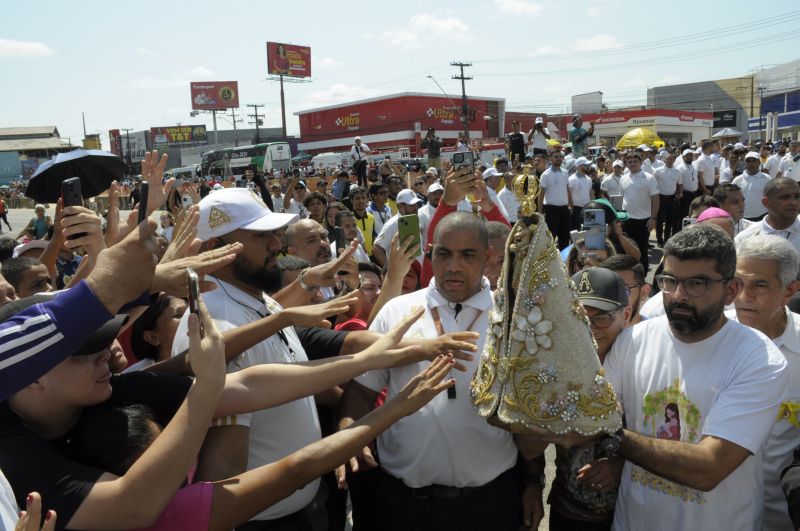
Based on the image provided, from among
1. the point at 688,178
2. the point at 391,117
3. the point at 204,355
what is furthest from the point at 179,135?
the point at 204,355

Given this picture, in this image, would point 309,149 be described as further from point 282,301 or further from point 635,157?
point 282,301

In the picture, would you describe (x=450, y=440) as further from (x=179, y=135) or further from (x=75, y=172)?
(x=179, y=135)

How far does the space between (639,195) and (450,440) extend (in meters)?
9.06

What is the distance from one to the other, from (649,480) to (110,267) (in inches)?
79.9

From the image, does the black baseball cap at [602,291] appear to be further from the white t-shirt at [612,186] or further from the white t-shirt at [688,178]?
the white t-shirt at [688,178]

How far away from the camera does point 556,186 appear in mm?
11516

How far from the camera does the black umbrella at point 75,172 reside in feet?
17.2

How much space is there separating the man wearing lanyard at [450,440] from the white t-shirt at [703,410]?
20.2 inches

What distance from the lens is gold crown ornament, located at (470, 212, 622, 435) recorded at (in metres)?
1.82

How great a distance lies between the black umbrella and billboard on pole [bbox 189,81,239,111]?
89.1 m

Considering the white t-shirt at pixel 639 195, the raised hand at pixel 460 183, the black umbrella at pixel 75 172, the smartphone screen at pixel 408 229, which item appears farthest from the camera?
the white t-shirt at pixel 639 195

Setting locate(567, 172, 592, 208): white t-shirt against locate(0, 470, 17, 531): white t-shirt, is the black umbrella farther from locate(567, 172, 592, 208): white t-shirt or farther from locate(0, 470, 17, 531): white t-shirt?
locate(567, 172, 592, 208): white t-shirt

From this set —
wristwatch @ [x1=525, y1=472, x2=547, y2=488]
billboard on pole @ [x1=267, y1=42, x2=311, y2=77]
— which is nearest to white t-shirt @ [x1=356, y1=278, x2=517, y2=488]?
wristwatch @ [x1=525, y1=472, x2=547, y2=488]

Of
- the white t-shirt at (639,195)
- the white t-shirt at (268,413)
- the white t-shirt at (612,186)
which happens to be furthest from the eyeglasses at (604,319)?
the white t-shirt at (612,186)
